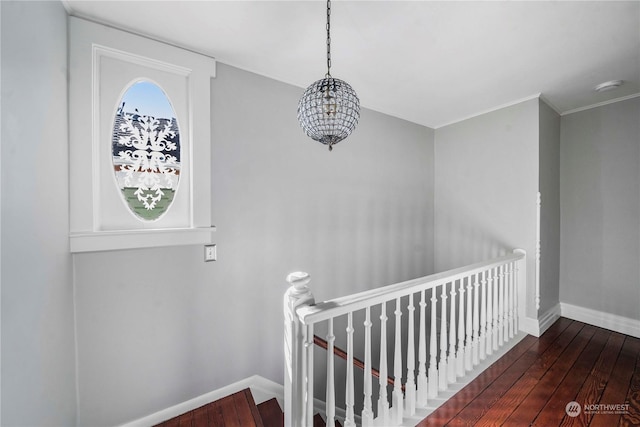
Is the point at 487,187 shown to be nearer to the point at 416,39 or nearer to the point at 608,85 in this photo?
the point at 608,85

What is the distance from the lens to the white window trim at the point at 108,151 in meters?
1.53

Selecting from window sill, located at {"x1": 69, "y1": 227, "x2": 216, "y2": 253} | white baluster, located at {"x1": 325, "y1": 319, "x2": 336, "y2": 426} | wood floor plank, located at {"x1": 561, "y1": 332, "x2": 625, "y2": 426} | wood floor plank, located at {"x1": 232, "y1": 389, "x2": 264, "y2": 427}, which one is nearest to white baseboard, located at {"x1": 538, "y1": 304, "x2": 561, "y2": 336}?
wood floor plank, located at {"x1": 561, "y1": 332, "x2": 625, "y2": 426}

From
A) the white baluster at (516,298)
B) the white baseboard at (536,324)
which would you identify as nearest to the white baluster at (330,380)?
the white baluster at (516,298)

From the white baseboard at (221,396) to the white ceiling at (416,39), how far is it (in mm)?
2484

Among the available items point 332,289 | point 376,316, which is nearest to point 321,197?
point 332,289

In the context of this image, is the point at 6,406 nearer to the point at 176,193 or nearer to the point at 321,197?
the point at 176,193

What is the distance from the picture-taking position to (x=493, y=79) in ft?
7.66

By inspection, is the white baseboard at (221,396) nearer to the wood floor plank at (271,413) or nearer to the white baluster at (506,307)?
the wood floor plank at (271,413)

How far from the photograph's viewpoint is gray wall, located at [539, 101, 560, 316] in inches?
107

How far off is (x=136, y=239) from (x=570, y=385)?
316cm

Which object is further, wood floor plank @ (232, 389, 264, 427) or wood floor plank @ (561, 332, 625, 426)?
wood floor plank @ (232, 389, 264, 427)

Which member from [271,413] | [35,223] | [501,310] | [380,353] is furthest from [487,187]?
[35,223]

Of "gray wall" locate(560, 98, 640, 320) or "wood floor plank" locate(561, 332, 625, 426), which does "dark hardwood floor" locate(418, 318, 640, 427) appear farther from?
"gray wall" locate(560, 98, 640, 320)

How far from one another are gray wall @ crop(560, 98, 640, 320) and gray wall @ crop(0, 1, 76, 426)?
4.44 meters
